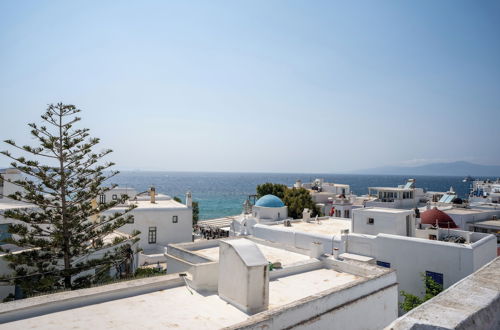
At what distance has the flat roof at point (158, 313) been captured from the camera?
20.5 ft

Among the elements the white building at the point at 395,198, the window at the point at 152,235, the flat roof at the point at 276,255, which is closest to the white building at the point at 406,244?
the flat roof at the point at 276,255

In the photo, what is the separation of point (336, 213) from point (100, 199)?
23.2 m

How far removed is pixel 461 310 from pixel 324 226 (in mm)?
19251

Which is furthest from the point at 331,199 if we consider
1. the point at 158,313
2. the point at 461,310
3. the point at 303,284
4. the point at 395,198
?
the point at 461,310

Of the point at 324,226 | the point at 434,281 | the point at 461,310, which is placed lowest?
the point at 434,281

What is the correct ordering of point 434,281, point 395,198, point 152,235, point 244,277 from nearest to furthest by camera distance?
1. point 244,277
2. point 434,281
3. point 152,235
4. point 395,198

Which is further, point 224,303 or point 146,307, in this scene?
point 224,303

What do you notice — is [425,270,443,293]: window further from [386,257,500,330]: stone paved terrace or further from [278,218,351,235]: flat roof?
[386,257,500,330]: stone paved terrace

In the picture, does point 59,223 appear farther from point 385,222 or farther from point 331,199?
point 331,199

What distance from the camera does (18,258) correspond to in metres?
13.5

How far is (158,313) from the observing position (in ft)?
22.5

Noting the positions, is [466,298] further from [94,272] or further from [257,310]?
[94,272]

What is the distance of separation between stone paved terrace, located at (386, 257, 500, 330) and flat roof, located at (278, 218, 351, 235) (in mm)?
16371

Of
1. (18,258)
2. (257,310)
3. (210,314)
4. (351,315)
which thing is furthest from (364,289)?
(18,258)
